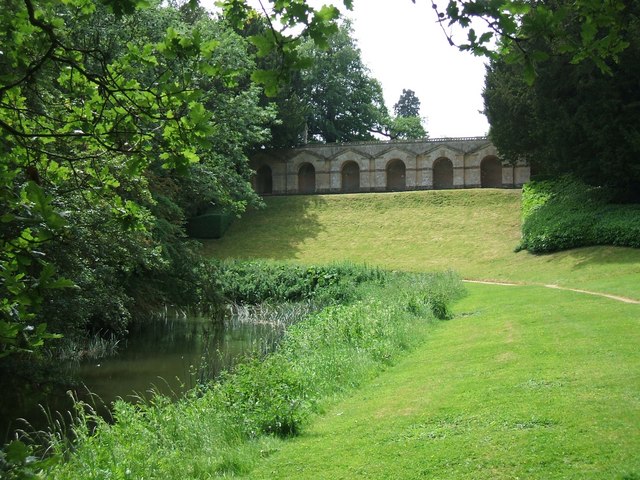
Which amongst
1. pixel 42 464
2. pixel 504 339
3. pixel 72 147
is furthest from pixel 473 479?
pixel 72 147

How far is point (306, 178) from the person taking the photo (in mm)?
54625

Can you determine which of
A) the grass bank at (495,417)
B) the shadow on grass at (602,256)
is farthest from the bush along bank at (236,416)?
the shadow on grass at (602,256)

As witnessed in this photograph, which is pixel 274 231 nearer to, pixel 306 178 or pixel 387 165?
pixel 387 165

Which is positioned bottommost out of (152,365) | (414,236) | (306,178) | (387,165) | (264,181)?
(152,365)

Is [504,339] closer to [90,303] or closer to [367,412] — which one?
[367,412]

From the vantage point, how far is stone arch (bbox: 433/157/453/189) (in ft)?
169

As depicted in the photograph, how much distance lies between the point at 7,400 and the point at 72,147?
178 inches

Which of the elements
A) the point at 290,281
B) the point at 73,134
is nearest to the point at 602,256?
the point at 290,281

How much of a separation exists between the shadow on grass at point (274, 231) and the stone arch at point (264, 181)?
9331 millimetres

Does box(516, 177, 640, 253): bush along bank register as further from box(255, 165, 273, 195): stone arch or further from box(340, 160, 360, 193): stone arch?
box(255, 165, 273, 195): stone arch

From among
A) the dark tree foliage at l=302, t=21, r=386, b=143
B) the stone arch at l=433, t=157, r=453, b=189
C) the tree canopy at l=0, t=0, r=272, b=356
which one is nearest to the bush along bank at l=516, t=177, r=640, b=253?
the tree canopy at l=0, t=0, r=272, b=356

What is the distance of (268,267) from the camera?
25.9m

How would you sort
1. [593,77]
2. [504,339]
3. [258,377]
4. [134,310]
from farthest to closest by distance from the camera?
[593,77], [134,310], [504,339], [258,377]

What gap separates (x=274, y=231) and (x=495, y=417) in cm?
3210
